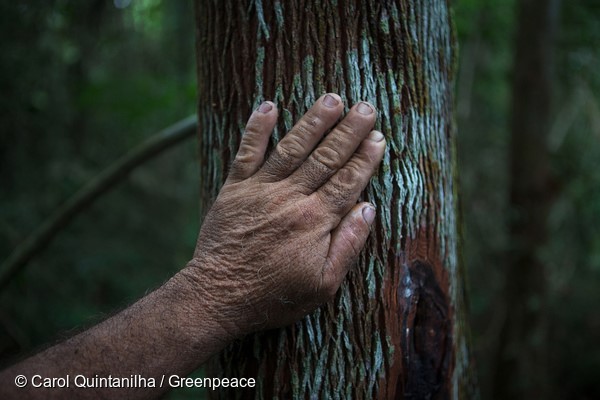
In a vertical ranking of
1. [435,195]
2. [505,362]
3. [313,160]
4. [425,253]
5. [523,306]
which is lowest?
[505,362]

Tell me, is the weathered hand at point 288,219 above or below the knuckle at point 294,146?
below

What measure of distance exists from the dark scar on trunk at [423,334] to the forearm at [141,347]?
644 millimetres

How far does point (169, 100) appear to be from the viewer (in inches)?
213

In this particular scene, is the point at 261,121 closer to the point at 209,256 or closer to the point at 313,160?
the point at 313,160

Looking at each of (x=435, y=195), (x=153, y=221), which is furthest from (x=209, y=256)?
(x=153, y=221)

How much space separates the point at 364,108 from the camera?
1.67 m

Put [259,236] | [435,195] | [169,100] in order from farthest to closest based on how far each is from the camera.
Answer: [169,100] < [435,195] < [259,236]

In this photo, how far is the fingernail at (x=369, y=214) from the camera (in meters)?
1.68

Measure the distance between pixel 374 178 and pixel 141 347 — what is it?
954 mm

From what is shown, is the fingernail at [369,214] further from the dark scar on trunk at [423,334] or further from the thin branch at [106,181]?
the thin branch at [106,181]

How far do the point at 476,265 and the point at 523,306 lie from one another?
7.14 feet

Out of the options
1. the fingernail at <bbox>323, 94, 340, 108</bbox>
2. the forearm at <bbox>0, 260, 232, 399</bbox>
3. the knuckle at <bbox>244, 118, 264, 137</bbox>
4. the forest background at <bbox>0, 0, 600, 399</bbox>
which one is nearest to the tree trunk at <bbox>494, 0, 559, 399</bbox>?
the forest background at <bbox>0, 0, 600, 399</bbox>

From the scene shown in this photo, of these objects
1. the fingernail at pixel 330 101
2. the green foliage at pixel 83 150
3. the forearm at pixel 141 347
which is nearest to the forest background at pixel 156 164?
the green foliage at pixel 83 150

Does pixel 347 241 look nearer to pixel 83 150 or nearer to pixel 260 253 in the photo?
pixel 260 253
